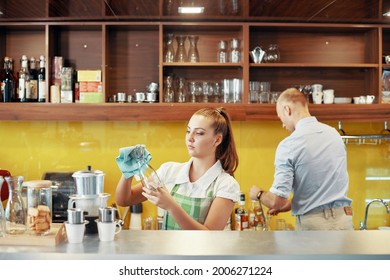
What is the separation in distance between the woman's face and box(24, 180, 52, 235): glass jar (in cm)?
75

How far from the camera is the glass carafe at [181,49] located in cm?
380

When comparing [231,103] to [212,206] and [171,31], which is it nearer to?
[171,31]

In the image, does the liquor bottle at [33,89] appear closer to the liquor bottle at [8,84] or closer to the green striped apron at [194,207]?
the liquor bottle at [8,84]

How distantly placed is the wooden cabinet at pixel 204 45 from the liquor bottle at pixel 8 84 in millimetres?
129

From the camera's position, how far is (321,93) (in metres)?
3.79

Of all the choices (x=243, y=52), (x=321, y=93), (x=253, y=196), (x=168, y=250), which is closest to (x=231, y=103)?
(x=243, y=52)

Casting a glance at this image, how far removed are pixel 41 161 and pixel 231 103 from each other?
1562 mm

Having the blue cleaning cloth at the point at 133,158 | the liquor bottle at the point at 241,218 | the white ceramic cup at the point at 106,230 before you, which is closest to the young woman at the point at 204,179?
the blue cleaning cloth at the point at 133,158

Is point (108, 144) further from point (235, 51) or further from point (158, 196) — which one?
point (158, 196)

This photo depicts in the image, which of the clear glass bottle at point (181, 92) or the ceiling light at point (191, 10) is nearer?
the ceiling light at point (191, 10)

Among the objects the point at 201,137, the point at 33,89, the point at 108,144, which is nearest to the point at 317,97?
the point at 108,144

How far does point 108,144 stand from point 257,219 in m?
1.28
